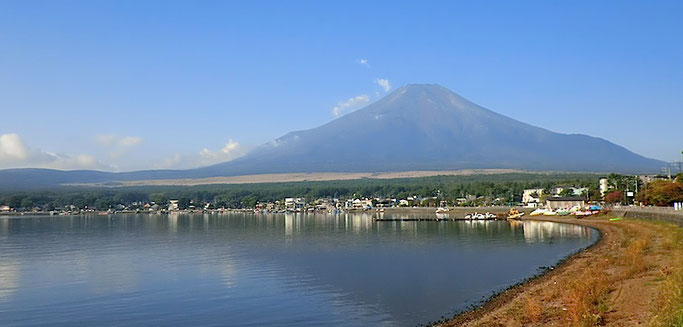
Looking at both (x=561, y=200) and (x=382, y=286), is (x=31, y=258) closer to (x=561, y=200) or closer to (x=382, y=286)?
(x=382, y=286)

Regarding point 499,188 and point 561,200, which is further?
point 499,188

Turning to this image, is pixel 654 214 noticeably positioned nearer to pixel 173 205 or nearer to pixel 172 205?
pixel 173 205

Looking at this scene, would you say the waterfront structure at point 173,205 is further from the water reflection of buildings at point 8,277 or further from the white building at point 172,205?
the water reflection of buildings at point 8,277

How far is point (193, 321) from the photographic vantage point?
18.7 meters

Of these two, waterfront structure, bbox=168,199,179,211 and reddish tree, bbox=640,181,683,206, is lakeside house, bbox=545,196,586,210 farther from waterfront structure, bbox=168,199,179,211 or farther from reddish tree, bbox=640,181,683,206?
waterfront structure, bbox=168,199,179,211

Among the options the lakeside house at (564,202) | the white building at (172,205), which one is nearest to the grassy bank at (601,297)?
the lakeside house at (564,202)

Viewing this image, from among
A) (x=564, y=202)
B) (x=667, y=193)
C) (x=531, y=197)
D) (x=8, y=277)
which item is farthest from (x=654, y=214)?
(x=531, y=197)

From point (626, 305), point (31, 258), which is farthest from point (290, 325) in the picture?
point (31, 258)

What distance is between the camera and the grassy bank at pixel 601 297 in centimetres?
1386

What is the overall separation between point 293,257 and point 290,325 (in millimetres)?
18852

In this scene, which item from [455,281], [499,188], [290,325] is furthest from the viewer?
[499,188]

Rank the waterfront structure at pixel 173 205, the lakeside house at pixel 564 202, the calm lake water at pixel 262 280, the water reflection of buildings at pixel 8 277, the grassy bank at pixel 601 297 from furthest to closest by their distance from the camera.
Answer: the waterfront structure at pixel 173 205 → the lakeside house at pixel 564 202 → the water reflection of buildings at pixel 8 277 → the calm lake water at pixel 262 280 → the grassy bank at pixel 601 297

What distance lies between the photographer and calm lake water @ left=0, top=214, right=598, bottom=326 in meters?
19.5

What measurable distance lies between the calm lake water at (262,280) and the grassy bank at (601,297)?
176cm
